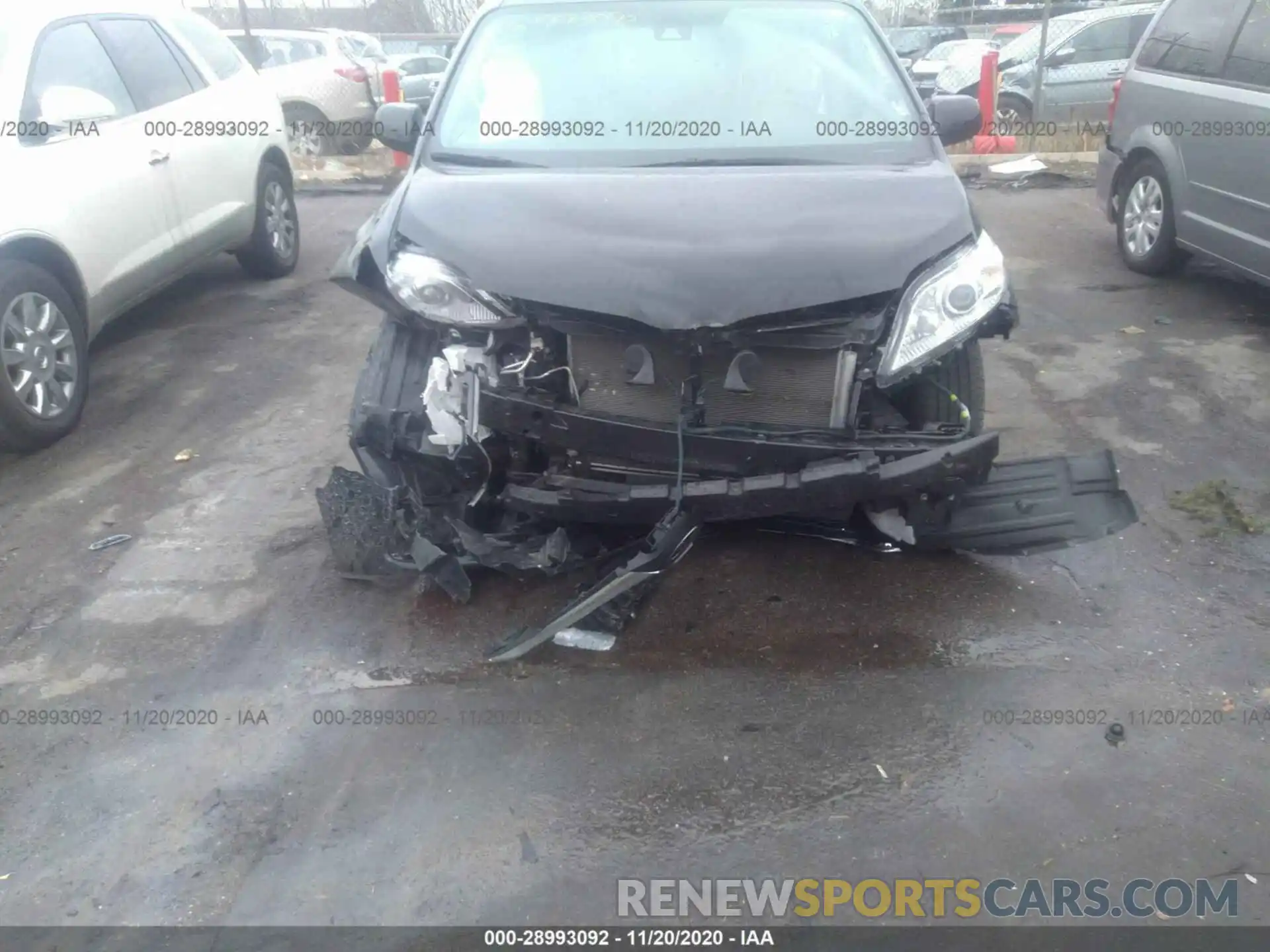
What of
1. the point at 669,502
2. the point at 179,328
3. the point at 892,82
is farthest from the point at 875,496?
the point at 179,328

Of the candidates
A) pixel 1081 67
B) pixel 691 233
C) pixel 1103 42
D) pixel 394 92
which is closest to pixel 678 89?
pixel 691 233

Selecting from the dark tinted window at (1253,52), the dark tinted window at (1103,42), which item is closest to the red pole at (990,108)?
the dark tinted window at (1103,42)

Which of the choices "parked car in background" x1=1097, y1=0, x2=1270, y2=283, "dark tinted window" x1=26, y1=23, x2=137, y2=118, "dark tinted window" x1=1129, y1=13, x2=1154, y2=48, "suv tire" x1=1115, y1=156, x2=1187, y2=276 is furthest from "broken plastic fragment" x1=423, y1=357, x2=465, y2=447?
"dark tinted window" x1=1129, y1=13, x2=1154, y2=48

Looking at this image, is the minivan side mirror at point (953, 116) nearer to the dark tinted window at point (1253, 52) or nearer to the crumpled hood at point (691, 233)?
the crumpled hood at point (691, 233)

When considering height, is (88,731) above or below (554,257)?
below

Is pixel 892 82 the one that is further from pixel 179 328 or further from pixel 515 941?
pixel 179 328

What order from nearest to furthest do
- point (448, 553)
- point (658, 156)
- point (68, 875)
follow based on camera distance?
point (68, 875) → point (448, 553) → point (658, 156)

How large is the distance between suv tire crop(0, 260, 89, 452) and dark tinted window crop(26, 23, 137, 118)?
0.87 metres

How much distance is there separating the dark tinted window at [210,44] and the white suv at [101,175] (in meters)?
0.01

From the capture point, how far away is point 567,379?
10.6 feet

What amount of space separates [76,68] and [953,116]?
4.33m

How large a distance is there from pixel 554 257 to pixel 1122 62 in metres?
11.6

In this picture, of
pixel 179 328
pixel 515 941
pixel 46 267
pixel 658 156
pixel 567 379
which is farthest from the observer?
pixel 179 328

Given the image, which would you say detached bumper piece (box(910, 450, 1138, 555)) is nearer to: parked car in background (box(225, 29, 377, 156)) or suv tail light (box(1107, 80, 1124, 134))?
suv tail light (box(1107, 80, 1124, 134))
